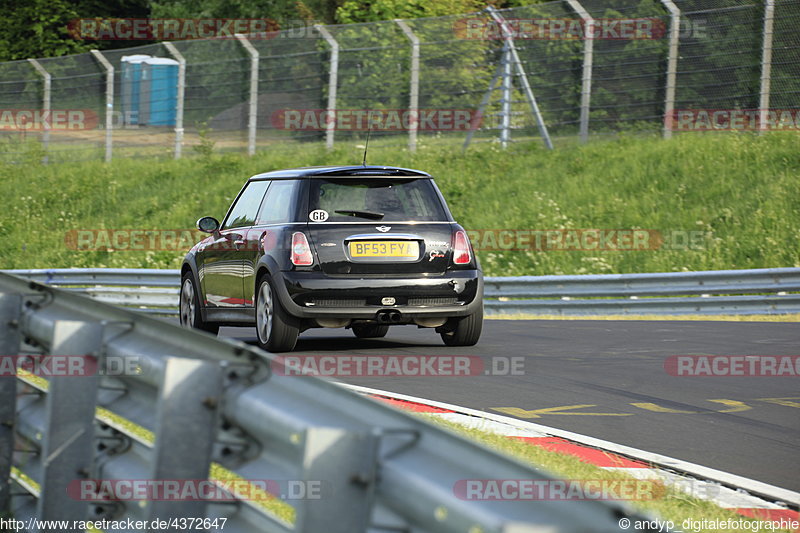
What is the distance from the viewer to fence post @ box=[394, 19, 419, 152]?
89.1 feet

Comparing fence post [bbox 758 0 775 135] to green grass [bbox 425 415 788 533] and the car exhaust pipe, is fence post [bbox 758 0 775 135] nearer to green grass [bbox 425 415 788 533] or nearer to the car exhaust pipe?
the car exhaust pipe

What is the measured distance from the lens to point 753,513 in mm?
5199

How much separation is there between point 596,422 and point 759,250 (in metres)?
13.6

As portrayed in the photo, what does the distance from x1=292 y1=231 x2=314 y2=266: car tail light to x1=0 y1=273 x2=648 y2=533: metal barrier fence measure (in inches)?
230

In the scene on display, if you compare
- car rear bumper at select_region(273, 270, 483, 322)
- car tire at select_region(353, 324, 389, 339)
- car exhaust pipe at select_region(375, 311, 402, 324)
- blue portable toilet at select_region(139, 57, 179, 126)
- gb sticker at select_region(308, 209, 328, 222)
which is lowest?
car tire at select_region(353, 324, 389, 339)

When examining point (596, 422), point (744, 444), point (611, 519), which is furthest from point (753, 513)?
point (611, 519)

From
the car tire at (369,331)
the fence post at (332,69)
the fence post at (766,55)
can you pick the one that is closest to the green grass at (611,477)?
the car tire at (369,331)

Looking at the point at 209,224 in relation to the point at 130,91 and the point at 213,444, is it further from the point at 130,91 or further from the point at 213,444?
the point at 130,91

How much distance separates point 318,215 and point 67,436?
7158 millimetres

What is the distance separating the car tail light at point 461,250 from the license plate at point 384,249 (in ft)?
1.34

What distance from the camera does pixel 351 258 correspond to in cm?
1075

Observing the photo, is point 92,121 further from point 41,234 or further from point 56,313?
point 56,313

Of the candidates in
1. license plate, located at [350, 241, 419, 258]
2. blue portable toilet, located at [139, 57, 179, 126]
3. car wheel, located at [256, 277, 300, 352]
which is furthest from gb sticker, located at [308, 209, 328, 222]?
blue portable toilet, located at [139, 57, 179, 126]

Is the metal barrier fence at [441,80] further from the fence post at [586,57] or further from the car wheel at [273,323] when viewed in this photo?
the car wheel at [273,323]
